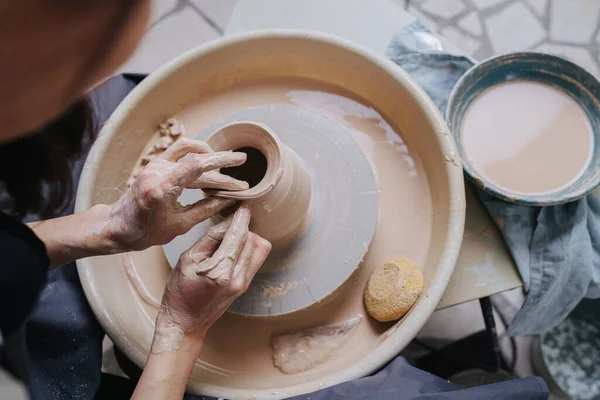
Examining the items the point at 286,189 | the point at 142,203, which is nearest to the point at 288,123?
the point at 286,189

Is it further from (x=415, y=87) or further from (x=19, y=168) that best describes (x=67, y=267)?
(x=415, y=87)

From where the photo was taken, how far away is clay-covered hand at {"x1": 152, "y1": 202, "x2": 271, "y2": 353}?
3.43ft

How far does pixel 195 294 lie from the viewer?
1.08 meters

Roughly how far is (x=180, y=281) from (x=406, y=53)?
3.37 feet

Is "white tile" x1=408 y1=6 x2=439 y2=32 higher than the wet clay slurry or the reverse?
higher

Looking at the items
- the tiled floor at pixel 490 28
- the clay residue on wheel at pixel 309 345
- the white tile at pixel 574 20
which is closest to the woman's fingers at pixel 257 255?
the clay residue on wheel at pixel 309 345

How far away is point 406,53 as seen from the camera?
156 cm

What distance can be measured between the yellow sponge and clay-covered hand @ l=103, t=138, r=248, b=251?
0.48 metres

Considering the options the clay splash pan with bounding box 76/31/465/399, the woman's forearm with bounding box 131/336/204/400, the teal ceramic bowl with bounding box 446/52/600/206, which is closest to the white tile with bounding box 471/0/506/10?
the teal ceramic bowl with bounding box 446/52/600/206

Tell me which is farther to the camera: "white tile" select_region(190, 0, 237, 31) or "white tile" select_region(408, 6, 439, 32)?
"white tile" select_region(190, 0, 237, 31)

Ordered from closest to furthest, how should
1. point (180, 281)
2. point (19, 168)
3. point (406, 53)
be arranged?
point (19, 168)
point (180, 281)
point (406, 53)

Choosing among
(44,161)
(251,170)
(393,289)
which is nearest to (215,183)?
(251,170)

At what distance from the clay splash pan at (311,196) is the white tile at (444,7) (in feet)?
4.06

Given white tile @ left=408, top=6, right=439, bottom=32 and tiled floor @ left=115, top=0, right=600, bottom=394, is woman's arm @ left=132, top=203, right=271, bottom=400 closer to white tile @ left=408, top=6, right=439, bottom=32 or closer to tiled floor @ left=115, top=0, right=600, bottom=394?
tiled floor @ left=115, top=0, right=600, bottom=394
